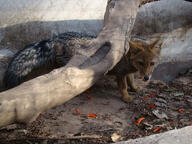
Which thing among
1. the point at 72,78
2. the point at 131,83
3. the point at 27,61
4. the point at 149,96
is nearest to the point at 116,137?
the point at 72,78

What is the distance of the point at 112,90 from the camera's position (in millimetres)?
4758

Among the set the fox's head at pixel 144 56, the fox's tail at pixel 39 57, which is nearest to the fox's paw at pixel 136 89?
the fox's head at pixel 144 56

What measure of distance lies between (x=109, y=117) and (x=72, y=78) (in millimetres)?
1681

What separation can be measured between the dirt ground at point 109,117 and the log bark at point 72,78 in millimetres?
942

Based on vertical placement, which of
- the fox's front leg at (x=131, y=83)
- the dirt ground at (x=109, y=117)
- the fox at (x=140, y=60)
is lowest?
the dirt ground at (x=109, y=117)

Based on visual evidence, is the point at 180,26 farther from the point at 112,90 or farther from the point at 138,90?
the point at 112,90

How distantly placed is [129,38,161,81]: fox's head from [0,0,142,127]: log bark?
2.75 feet

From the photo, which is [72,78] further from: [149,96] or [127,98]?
[149,96]

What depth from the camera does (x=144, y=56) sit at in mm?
3877

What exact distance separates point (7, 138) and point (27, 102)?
129 cm

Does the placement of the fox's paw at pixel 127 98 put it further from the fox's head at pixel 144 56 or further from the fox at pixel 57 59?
the fox's head at pixel 144 56

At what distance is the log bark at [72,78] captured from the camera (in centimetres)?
169

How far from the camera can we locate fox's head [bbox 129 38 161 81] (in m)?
3.87

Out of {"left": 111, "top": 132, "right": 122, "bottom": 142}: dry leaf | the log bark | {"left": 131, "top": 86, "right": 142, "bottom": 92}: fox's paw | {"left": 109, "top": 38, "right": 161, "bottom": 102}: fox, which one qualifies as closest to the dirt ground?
{"left": 111, "top": 132, "right": 122, "bottom": 142}: dry leaf
